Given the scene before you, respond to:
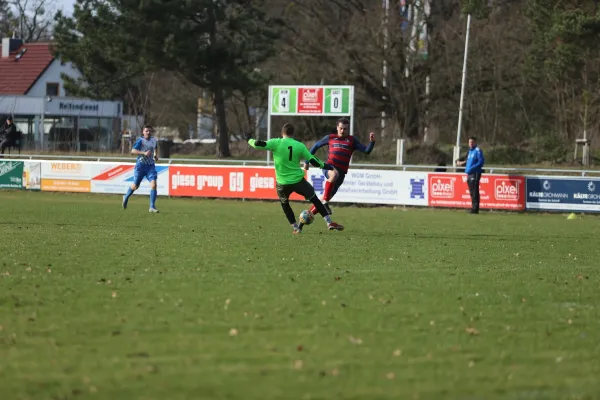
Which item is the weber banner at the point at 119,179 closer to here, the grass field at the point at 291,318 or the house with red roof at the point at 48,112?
the grass field at the point at 291,318

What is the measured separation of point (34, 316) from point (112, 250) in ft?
17.0

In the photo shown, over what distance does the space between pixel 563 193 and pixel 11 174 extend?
1759 centimetres

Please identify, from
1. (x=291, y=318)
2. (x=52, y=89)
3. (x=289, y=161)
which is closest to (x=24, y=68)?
(x=52, y=89)

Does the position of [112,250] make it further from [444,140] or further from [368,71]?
[444,140]

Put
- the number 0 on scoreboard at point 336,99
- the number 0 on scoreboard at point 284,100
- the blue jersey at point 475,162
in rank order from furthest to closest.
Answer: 1. the number 0 on scoreboard at point 284,100
2. the number 0 on scoreboard at point 336,99
3. the blue jersey at point 475,162

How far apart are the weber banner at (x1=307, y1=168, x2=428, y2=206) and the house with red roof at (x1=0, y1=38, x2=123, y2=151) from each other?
2176cm

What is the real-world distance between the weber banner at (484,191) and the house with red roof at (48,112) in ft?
79.1

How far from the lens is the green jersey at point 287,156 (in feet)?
54.7

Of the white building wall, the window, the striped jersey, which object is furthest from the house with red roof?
the striped jersey

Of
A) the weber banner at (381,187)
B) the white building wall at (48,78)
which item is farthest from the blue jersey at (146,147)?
the white building wall at (48,78)

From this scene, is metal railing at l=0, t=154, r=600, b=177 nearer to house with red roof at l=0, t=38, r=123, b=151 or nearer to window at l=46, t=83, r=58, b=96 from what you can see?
house with red roof at l=0, t=38, r=123, b=151

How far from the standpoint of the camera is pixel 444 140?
2203 inches

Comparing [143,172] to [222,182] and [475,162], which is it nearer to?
[222,182]

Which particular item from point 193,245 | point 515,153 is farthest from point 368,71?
point 193,245
